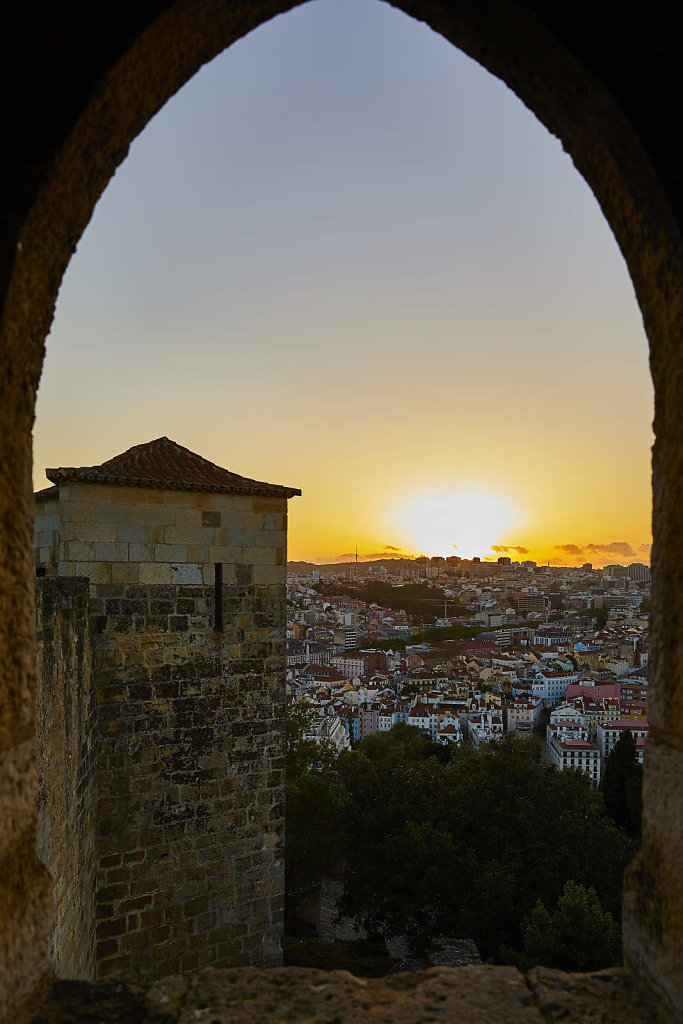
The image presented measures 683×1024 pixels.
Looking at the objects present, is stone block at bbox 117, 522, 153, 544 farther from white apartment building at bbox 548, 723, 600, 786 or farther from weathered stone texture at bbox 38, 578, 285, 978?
white apartment building at bbox 548, 723, 600, 786

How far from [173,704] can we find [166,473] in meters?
1.74

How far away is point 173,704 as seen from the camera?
4965 millimetres

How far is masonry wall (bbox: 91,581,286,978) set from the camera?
469 cm

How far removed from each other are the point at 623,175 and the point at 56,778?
345cm

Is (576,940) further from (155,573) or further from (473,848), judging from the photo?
(155,573)

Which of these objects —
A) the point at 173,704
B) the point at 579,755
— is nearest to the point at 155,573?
the point at 173,704

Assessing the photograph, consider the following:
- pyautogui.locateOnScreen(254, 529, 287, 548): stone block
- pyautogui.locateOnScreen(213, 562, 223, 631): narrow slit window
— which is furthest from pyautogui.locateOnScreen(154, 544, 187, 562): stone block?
pyautogui.locateOnScreen(254, 529, 287, 548): stone block

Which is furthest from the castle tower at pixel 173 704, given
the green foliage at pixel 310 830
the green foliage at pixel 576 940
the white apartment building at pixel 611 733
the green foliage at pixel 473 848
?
the white apartment building at pixel 611 733

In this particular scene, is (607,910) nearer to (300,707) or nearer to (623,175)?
(300,707)

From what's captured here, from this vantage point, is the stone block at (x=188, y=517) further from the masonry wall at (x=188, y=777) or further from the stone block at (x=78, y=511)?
the stone block at (x=78, y=511)

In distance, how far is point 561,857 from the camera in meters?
12.5

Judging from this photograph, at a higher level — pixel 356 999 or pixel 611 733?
pixel 356 999

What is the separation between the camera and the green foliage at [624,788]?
58.5ft

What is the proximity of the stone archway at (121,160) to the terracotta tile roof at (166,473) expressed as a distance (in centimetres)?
381
